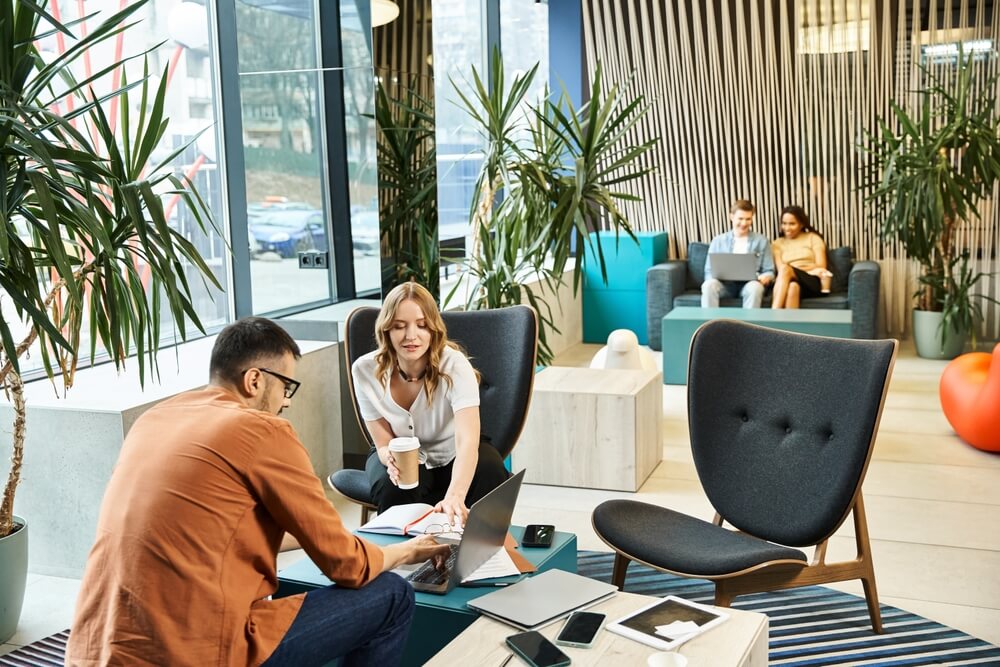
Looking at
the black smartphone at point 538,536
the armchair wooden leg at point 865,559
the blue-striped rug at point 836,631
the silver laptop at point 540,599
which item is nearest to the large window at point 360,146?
the blue-striped rug at point 836,631

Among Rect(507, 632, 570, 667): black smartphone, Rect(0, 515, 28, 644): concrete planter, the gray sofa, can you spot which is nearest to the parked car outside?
Rect(0, 515, 28, 644): concrete planter

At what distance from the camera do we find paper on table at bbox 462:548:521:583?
2584 millimetres

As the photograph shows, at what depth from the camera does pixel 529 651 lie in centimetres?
208

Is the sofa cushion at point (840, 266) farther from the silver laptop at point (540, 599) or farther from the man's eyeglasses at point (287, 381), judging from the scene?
the man's eyeglasses at point (287, 381)

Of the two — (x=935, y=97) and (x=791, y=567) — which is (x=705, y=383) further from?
(x=935, y=97)

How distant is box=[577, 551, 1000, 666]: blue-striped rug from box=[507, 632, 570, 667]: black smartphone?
1.20 meters

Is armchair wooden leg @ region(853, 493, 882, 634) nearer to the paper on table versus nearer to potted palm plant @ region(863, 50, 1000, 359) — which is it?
the paper on table

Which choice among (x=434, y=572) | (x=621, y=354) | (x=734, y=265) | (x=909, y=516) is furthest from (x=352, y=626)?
(x=734, y=265)

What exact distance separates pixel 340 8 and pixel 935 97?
553 centimetres

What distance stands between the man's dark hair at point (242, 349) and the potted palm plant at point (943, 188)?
623 centimetres

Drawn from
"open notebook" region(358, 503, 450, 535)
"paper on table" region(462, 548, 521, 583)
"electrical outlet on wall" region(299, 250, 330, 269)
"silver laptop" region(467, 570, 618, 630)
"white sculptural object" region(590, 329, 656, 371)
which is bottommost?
"paper on table" region(462, 548, 521, 583)

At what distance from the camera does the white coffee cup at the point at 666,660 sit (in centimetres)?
200

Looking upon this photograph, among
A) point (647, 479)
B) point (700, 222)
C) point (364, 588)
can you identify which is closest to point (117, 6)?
point (647, 479)

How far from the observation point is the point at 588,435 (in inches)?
191
